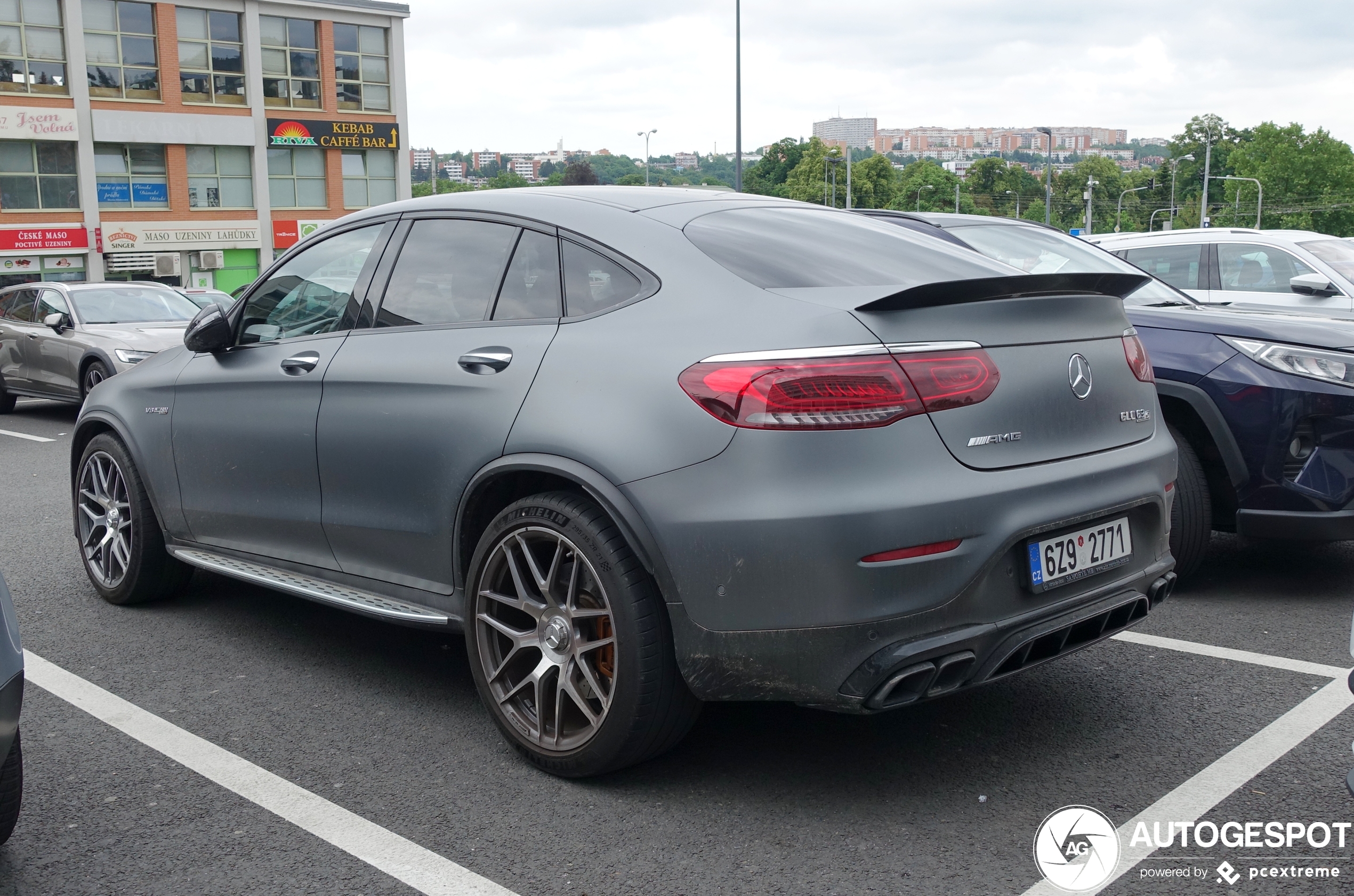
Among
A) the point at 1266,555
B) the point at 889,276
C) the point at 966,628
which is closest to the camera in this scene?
the point at 966,628

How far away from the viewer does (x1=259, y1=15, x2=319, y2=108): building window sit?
154ft

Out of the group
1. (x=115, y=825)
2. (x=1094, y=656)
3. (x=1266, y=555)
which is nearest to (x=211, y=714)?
(x=115, y=825)

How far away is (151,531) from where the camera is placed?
197 inches

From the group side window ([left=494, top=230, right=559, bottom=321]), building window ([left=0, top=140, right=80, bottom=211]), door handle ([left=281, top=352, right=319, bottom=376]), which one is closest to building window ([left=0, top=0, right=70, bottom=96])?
building window ([left=0, top=140, right=80, bottom=211])

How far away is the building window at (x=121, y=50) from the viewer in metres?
42.2

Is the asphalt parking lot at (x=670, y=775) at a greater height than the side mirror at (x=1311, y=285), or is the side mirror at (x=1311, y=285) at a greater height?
the side mirror at (x=1311, y=285)

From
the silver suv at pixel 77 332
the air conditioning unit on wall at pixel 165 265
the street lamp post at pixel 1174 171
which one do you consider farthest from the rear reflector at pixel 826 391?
the street lamp post at pixel 1174 171

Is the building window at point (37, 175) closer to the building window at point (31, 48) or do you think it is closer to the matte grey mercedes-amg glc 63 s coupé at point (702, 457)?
the building window at point (31, 48)

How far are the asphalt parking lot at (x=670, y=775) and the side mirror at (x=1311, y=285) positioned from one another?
4157 mm

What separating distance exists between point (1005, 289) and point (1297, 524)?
2.36m

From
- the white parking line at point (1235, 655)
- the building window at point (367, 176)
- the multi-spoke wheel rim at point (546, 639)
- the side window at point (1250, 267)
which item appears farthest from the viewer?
the building window at point (367, 176)

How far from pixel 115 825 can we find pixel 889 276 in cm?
248

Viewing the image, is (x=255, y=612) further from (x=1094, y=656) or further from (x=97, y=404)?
(x=1094, y=656)

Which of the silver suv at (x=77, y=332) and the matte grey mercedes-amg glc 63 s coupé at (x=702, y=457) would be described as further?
the silver suv at (x=77, y=332)
